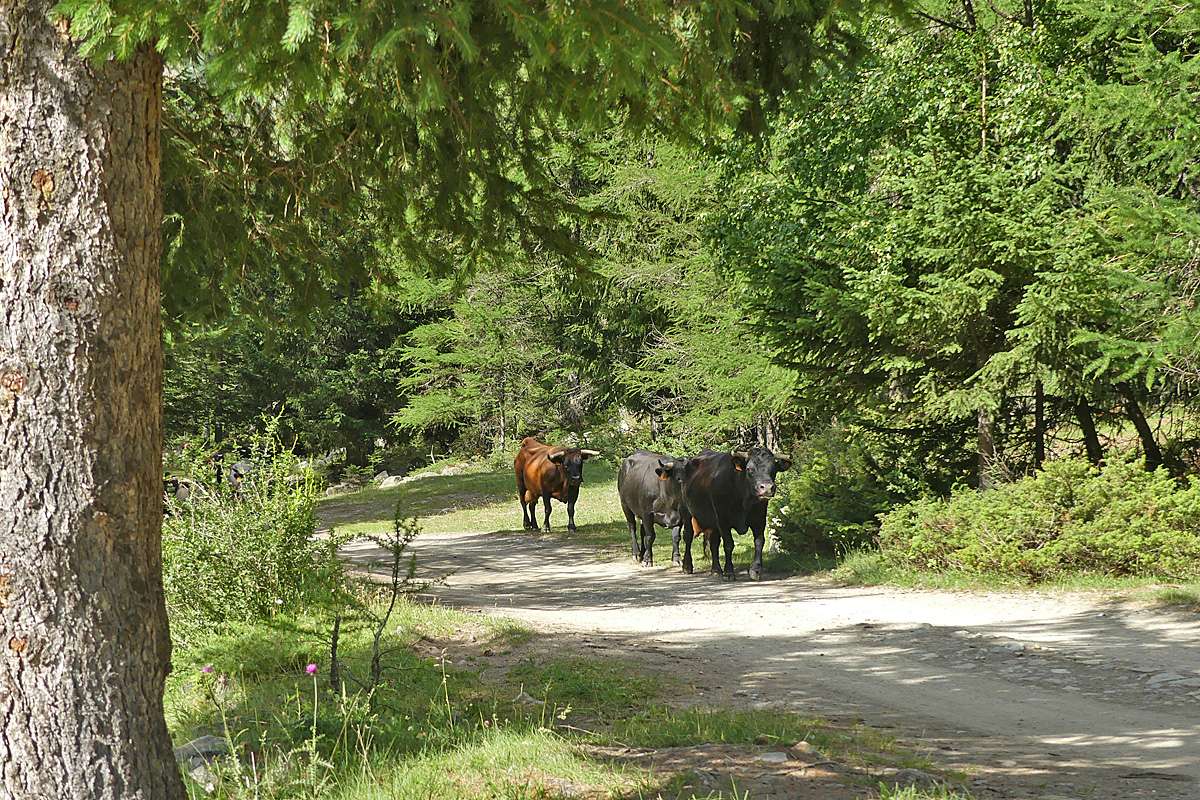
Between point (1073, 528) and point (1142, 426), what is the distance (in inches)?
130

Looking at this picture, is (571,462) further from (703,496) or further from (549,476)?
(703,496)

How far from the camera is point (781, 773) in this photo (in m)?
5.27

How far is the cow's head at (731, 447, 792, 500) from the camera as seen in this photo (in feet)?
48.4

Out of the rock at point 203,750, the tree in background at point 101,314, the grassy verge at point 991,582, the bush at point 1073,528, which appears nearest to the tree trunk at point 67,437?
the tree in background at point 101,314

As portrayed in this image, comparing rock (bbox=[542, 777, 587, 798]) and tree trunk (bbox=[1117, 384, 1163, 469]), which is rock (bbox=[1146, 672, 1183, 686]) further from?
tree trunk (bbox=[1117, 384, 1163, 469])

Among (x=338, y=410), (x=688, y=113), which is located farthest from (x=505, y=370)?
(x=688, y=113)

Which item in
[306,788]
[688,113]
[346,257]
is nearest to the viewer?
[306,788]

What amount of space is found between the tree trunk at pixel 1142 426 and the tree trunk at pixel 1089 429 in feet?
1.72

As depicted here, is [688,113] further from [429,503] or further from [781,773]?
[429,503]

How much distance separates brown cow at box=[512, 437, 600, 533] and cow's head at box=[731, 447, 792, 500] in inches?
250

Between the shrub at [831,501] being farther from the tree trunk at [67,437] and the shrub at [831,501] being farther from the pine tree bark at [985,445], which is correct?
the tree trunk at [67,437]

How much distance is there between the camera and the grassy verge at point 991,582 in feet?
37.8

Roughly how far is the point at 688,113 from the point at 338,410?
38.7m

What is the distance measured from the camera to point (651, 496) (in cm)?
1711
